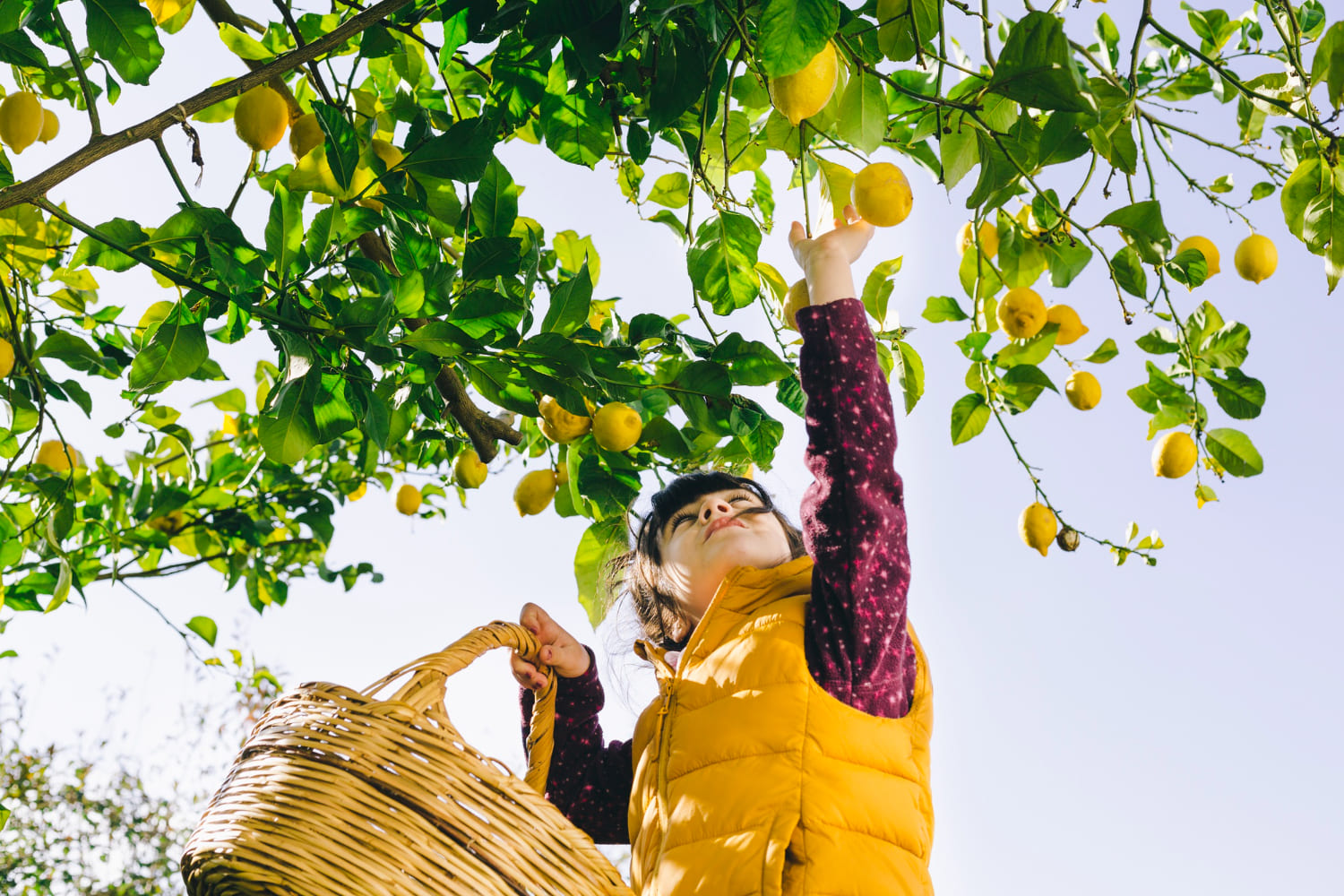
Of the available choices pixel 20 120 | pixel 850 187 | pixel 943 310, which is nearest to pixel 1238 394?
pixel 943 310

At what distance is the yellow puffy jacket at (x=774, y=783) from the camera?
31.4 inches

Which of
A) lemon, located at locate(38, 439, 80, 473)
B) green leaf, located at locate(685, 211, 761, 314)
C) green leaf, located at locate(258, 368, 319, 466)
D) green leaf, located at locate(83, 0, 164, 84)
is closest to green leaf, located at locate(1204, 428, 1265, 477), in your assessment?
green leaf, located at locate(685, 211, 761, 314)

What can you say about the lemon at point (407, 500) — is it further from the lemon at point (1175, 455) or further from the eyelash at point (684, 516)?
the lemon at point (1175, 455)

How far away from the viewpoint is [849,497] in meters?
0.90

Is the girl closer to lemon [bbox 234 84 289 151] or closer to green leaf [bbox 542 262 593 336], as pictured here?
green leaf [bbox 542 262 593 336]

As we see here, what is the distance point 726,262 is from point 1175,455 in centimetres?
49

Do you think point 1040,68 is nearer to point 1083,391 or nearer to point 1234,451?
point 1234,451

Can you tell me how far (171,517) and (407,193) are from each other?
105 cm

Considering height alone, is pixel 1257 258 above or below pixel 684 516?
above

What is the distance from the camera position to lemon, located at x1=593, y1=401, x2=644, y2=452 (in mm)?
917

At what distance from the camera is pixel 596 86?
96 centimetres

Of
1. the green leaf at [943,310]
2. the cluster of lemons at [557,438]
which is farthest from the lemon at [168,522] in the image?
the green leaf at [943,310]

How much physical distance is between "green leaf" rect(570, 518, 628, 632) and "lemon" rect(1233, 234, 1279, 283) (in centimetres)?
72

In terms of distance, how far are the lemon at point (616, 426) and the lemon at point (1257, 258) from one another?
637 millimetres
